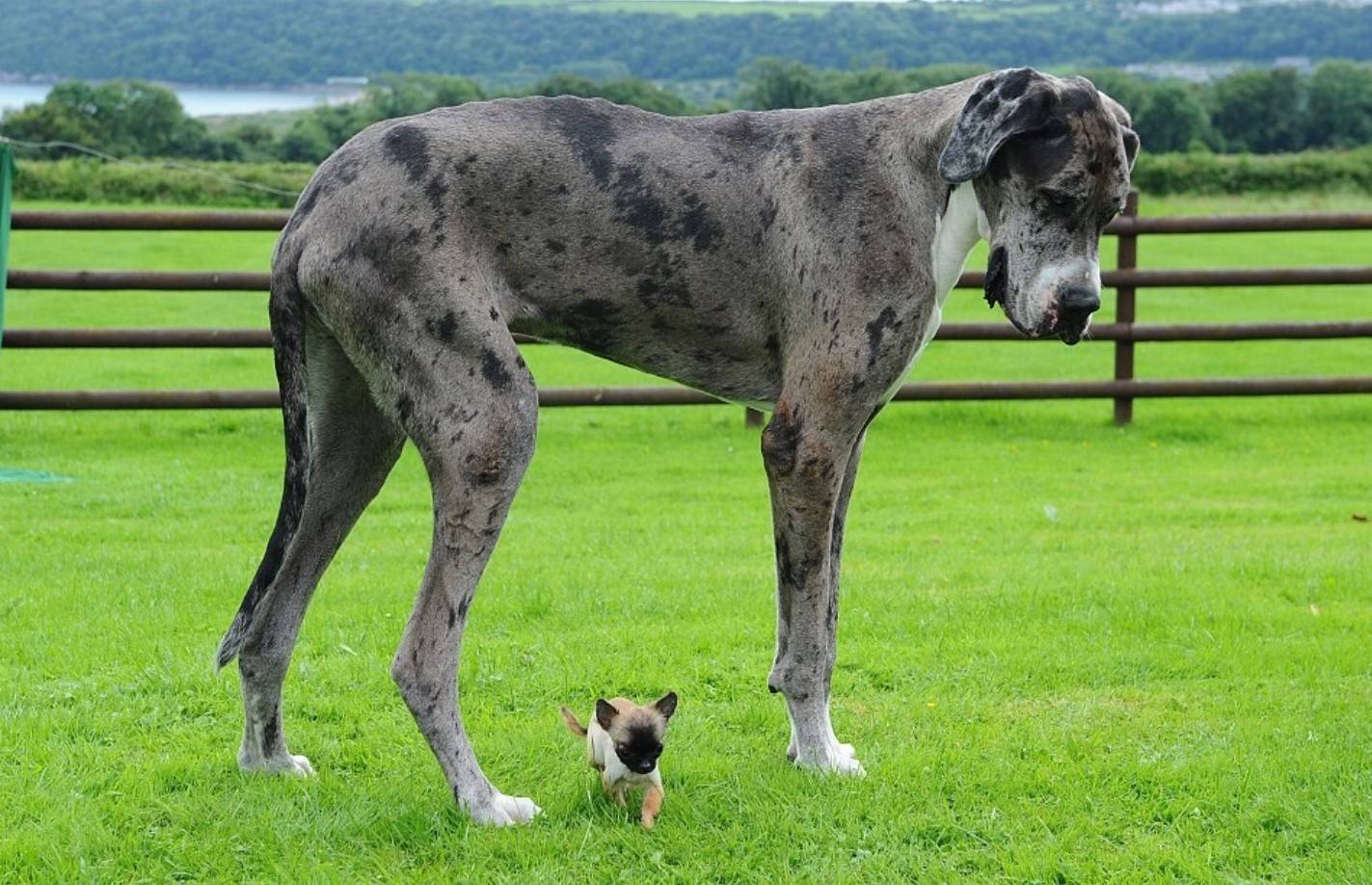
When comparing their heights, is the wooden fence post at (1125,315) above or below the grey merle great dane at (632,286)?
below

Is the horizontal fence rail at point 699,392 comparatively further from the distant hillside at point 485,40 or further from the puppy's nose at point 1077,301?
the distant hillside at point 485,40

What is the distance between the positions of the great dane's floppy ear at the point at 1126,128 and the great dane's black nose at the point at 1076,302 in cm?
42

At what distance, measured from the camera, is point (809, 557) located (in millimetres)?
4555

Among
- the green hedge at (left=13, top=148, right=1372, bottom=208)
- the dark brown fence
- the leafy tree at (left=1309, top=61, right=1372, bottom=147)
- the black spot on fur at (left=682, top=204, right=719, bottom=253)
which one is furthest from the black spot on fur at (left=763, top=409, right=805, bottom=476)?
the leafy tree at (left=1309, top=61, right=1372, bottom=147)

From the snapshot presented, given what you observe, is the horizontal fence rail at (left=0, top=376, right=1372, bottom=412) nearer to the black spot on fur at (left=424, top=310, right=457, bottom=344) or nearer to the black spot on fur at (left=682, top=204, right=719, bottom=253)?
the black spot on fur at (left=682, top=204, right=719, bottom=253)

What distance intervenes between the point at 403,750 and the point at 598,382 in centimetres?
1088

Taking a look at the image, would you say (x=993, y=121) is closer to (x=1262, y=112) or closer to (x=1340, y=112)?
(x=1262, y=112)

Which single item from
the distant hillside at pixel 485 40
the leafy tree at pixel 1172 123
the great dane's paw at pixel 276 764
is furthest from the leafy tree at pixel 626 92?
the great dane's paw at pixel 276 764

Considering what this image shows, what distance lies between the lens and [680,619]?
21.6 ft

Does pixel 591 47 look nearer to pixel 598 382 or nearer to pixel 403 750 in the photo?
pixel 598 382

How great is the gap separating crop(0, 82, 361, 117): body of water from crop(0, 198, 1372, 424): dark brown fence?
31.3 metres

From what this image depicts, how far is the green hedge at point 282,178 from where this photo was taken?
97.2 ft

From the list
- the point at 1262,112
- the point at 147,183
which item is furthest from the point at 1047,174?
the point at 1262,112

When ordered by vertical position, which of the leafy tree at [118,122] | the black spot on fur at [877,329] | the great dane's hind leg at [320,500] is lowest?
the leafy tree at [118,122]
